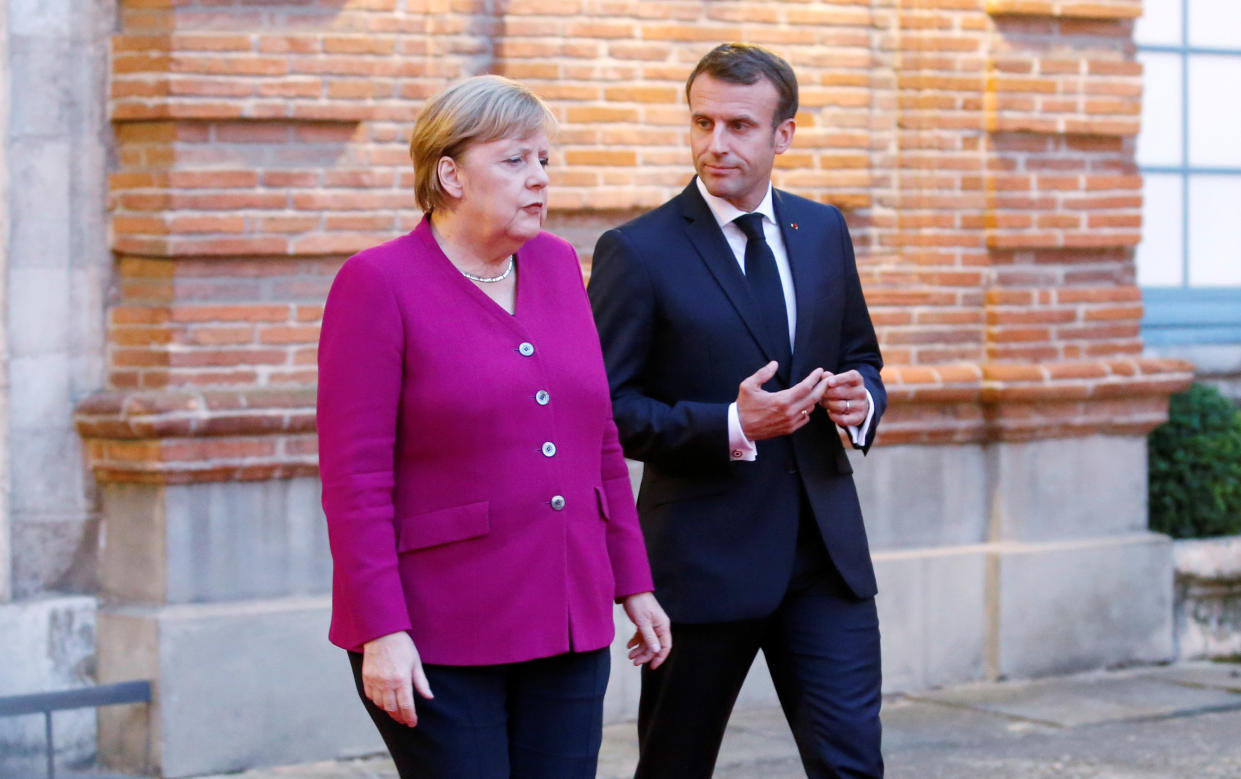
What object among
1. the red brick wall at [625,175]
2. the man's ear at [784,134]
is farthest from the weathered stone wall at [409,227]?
the man's ear at [784,134]

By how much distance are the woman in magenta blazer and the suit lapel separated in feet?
2.58

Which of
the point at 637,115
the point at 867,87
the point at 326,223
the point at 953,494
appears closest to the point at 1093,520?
the point at 953,494

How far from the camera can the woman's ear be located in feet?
10.7

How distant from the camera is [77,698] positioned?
585 centimetres

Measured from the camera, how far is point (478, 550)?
10.4 ft

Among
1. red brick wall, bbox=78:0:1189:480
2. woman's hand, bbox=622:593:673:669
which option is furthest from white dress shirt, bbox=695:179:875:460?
red brick wall, bbox=78:0:1189:480

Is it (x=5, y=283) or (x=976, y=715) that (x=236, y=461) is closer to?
(x=5, y=283)

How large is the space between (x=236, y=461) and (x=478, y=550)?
2976mm

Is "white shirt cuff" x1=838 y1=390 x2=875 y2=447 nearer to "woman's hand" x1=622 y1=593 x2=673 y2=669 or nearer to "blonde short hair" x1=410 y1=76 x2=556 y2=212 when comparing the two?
"woman's hand" x1=622 y1=593 x2=673 y2=669

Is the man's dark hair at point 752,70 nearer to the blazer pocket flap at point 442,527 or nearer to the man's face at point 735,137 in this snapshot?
the man's face at point 735,137

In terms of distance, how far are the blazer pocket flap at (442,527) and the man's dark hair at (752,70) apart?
1420 mm

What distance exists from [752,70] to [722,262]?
1.47 feet

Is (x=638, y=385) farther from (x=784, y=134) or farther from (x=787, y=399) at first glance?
(x=784, y=134)

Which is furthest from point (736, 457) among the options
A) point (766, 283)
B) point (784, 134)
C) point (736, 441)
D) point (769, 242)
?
Result: point (784, 134)
